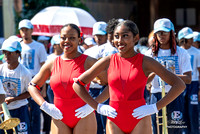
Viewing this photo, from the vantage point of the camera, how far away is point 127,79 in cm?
487

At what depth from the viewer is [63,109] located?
18.0 ft

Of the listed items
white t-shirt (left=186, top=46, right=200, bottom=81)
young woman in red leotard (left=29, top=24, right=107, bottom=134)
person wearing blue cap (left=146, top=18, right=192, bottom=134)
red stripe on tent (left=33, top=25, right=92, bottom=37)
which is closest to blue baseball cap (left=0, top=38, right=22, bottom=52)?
young woman in red leotard (left=29, top=24, right=107, bottom=134)

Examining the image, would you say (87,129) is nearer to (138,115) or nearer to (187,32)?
A: (138,115)

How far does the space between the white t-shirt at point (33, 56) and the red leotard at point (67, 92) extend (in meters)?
3.90

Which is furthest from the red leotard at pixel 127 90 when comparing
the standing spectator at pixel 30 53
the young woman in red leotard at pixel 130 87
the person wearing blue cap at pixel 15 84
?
the standing spectator at pixel 30 53

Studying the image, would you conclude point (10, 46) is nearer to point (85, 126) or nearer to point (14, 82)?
point (14, 82)

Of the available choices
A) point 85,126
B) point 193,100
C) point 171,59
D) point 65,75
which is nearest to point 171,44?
point 171,59

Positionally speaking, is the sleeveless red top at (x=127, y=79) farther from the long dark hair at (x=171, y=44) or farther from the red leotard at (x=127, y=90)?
the long dark hair at (x=171, y=44)

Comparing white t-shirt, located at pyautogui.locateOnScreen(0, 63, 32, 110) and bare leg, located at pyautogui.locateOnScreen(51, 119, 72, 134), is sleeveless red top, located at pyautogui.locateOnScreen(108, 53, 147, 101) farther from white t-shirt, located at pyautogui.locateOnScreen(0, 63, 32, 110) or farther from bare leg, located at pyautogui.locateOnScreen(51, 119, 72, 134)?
white t-shirt, located at pyautogui.locateOnScreen(0, 63, 32, 110)

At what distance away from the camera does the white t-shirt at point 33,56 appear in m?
9.38

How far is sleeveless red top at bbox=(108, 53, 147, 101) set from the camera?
4863 millimetres

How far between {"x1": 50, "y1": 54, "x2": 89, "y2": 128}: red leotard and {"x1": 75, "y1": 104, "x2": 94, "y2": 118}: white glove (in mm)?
126

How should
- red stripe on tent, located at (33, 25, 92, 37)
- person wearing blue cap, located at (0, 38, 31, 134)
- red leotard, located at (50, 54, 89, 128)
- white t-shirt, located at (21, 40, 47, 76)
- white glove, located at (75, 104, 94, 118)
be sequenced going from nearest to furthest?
1. white glove, located at (75, 104, 94, 118)
2. red leotard, located at (50, 54, 89, 128)
3. person wearing blue cap, located at (0, 38, 31, 134)
4. white t-shirt, located at (21, 40, 47, 76)
5. red stripe on tent, located at (33, 25, 92, 37)

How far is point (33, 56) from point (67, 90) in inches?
162
